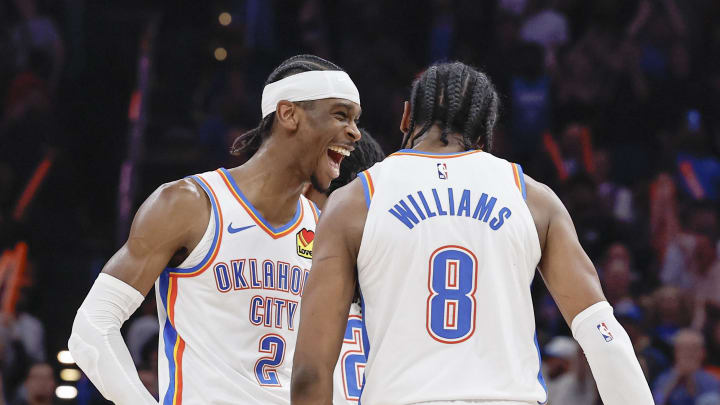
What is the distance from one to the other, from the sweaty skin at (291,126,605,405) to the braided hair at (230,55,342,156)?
1258mm

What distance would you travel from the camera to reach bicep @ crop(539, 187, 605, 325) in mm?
3080

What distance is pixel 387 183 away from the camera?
3.09 meters

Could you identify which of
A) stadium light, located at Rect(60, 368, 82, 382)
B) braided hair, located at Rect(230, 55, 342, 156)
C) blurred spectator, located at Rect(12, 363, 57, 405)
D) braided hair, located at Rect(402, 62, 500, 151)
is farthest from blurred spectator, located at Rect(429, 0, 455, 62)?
braided hair, located at Rect(402, 62, 500, 151)

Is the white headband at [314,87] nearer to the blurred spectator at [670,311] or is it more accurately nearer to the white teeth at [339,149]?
the white teeth at [339,149]

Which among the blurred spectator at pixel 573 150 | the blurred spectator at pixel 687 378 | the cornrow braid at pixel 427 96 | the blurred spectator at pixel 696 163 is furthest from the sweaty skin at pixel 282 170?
the blurred spectator at pixel 696 163

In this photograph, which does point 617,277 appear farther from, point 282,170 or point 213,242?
point 213,242

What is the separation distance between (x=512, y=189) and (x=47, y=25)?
28.6 ft

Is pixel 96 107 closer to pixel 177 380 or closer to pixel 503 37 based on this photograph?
pixel 503 37

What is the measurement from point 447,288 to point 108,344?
4.41ft

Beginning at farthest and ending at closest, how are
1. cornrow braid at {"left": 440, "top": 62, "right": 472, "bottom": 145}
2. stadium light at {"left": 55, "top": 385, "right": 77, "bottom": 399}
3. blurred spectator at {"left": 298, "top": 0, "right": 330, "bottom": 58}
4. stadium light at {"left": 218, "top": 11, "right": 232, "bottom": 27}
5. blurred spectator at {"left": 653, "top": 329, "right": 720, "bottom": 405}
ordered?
stadium light at {"left": 218, "top": 11, "right": 232, "bottom": 27}, blurred spectator at {"left": 298, "top": 0, "right": 330, "bottom": 58}, stadium light at {"left": 55, "top": 385, "right": 77, "bottom": 399}, blurred spectator at {"left": 653, "top": 329, "right": 720, "bottom": 405}, cornrow braid at {"left": 440, "top": 62, "right": 472, "bottom": 145}

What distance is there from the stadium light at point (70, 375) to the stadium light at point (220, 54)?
4.20m

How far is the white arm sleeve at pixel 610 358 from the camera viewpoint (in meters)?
2.99

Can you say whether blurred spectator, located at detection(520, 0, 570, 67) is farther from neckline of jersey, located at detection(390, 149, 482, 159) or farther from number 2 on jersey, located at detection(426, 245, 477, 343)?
number 2 on jersey, located at detection(426, 245, 477, 343)

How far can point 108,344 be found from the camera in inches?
145
